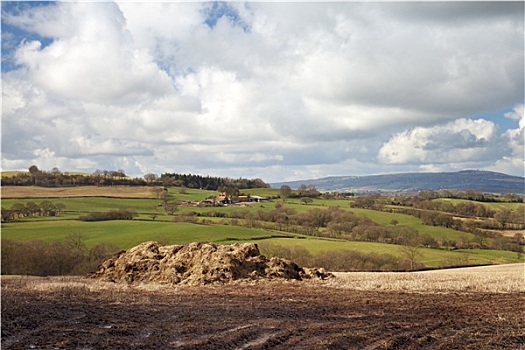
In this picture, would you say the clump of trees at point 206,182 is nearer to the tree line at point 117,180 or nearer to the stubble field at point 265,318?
the tree line at point 117,180

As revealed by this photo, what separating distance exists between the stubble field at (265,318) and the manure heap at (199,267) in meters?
4.04

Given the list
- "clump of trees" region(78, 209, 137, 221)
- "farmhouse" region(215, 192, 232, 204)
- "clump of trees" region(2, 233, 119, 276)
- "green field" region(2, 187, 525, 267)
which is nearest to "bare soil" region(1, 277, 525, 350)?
"clump of trees" region(2, 233, 119, 276)

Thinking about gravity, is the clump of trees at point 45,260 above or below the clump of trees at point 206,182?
below

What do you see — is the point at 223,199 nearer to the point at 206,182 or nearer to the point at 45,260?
the point at 206,182

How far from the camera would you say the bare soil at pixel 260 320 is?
1530 centimetres

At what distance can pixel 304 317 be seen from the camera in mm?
20000

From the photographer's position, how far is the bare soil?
15305 mm

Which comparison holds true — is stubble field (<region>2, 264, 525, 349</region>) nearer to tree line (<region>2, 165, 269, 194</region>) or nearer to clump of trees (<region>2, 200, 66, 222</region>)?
clump of trees (<region>2, 200, 66, 222</region>)

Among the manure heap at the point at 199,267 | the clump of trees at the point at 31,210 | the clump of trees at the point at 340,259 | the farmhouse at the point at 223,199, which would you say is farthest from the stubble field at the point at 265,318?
the farmhouse at the point at 223,199

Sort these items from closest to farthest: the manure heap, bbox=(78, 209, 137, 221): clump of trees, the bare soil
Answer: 1. the bare soil
2. the manure heap
3. bbox=(78, 209, 137, 221): clump of trees

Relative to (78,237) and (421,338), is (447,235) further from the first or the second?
(421,338)

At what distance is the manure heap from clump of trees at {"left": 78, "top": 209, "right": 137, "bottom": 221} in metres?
48.6

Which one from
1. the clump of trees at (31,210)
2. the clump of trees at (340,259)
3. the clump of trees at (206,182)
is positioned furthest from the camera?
the clump of trees at (206,182)

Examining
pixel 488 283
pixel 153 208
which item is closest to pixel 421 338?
pixel 488 283
